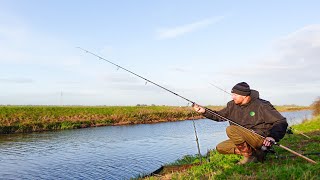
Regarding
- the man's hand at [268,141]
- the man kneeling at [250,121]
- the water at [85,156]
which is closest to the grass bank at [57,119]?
the water at [85,156]

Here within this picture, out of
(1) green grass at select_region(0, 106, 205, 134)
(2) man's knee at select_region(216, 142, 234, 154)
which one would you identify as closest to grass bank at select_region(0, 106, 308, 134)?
(1) green grass at select_region(0, 106, 205, 134)

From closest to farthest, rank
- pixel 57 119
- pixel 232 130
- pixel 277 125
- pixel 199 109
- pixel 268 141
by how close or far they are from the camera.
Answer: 1. pixel 268 141
2. pixel 277 125
3. pixel 232 130
4. pixel 199 109
5. pixel 57 119

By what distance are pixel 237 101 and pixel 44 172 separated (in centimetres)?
1242

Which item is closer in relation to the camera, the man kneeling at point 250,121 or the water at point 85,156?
the man kneeling at point 250,121

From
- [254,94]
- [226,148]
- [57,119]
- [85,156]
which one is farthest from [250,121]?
[57,119]

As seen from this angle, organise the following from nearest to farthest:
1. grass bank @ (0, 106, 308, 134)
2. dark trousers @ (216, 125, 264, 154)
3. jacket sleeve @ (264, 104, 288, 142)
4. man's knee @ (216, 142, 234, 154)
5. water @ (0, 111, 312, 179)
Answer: jacket sleeve @ (264, 104, 288, 142), dark trousers @ (216, 125, 264, 154), man's knee @ (216, 142, 234, 154), water @ (0, 111, 312, 179), grass bank @ (0, 106, 308, 134)

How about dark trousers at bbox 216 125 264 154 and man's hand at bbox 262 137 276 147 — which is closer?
man's hand at bbox 262 137 276 147

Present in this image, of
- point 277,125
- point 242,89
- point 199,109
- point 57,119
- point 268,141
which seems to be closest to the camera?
point 268,141

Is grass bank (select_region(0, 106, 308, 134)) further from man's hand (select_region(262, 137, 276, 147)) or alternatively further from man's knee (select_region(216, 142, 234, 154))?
man's hand (select_region(262, 137, 276, 147))

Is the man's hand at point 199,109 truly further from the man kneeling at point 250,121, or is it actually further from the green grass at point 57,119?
the green grass at point 57,119

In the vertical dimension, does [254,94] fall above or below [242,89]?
below

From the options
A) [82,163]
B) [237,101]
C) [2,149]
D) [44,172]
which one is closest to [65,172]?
[44,172]

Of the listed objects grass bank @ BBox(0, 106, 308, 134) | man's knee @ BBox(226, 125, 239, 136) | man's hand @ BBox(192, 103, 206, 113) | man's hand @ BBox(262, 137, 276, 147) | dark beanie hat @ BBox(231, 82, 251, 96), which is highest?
dark beanie hat @ BBox(231, 82, 251, 96)

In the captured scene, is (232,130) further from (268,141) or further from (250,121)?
(268,141)
